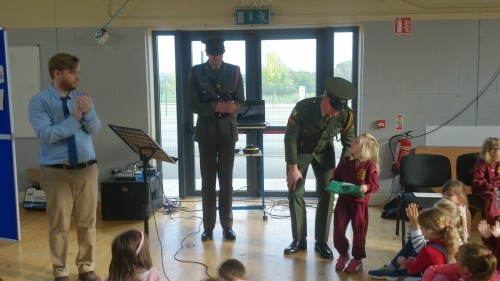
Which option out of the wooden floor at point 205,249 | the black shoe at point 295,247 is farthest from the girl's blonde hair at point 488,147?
the black shoe at point 295,247

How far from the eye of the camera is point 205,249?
143 inches

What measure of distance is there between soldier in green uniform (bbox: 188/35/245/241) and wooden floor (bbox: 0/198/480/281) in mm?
363

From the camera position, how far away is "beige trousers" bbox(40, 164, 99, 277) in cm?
280

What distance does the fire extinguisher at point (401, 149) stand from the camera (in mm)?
4746

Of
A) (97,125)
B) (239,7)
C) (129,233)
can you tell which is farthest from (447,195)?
(239,7)

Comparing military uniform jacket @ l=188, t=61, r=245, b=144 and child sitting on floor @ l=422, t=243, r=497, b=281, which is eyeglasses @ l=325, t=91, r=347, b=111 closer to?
military uniform jacket @ l=188, t=61, r=245, b=144

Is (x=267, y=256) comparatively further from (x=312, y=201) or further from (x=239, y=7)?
(x=239, y=7)

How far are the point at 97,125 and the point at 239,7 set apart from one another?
2.58 m

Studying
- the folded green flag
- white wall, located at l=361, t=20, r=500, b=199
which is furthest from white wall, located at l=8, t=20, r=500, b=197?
the folded green flag

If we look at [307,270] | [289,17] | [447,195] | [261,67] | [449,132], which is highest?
[289,17]

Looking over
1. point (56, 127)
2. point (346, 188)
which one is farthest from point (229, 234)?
point (56, 127)

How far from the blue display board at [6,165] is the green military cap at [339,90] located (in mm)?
2612

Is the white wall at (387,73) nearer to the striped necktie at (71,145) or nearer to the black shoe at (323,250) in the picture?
the black shoe at (323,250)

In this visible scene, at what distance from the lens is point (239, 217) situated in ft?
15.1
